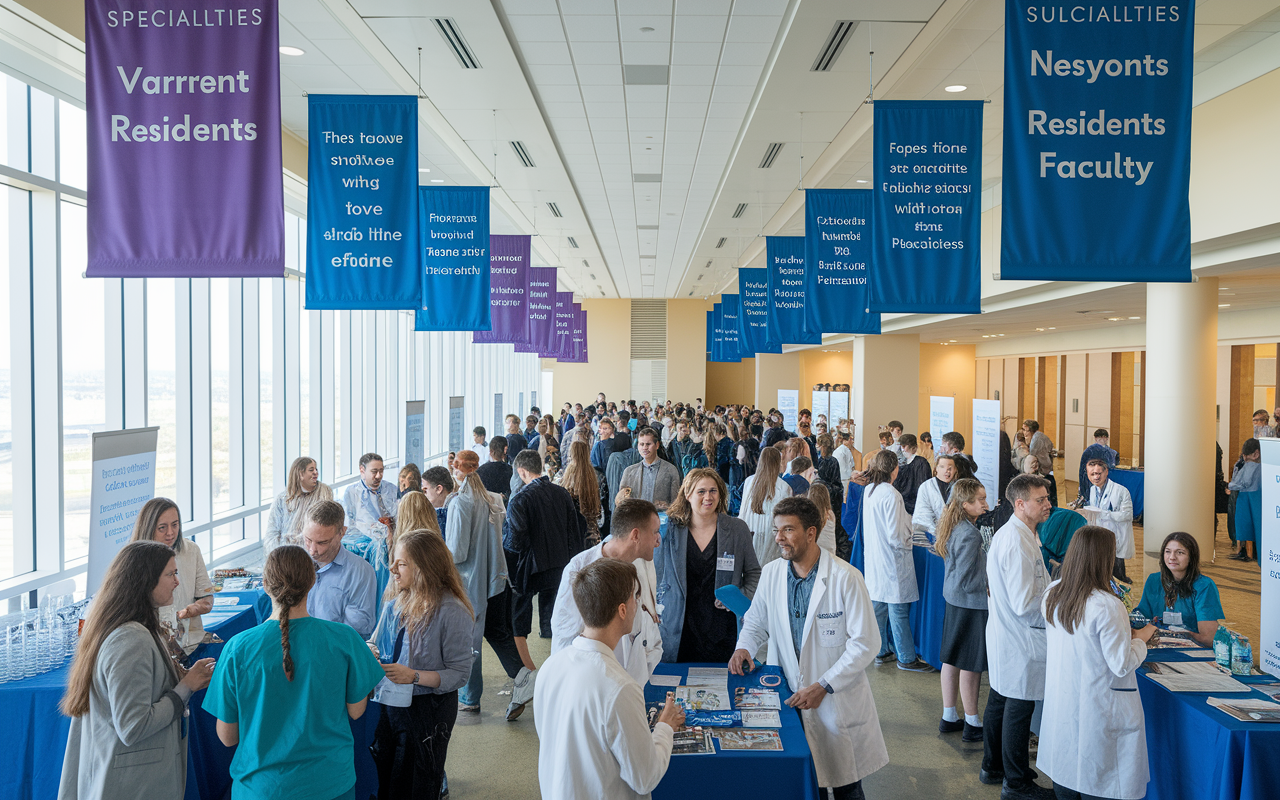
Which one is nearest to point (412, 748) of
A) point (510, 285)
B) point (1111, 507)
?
point (1111, 507)

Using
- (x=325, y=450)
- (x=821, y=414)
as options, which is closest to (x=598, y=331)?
(x=821, y=414)

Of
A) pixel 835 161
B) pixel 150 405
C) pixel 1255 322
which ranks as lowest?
pixel 150 405

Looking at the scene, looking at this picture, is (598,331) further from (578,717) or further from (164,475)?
(578,717)

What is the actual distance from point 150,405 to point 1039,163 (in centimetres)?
738

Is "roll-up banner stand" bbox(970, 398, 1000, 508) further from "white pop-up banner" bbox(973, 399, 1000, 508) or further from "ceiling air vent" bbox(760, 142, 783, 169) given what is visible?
"ceiling air vent" bbox(760, 142, 783, 169)

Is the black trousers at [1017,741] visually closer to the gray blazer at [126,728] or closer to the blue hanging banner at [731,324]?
the gray blazer at [126,728]

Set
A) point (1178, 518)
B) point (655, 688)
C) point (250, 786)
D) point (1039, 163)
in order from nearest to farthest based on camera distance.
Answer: point (250, 786) → point (655, 688) → point (1039, 163) → point (1178, 518)

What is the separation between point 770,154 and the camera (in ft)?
32.5

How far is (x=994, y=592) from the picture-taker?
4.23m

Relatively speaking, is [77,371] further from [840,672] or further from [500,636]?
[840,672]

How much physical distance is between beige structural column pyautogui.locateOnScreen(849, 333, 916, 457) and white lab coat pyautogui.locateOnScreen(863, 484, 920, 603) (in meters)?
11.4

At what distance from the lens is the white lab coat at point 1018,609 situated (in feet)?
13.3

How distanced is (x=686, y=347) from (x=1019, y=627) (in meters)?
25.4

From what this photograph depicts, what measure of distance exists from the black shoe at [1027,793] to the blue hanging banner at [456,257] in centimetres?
652
